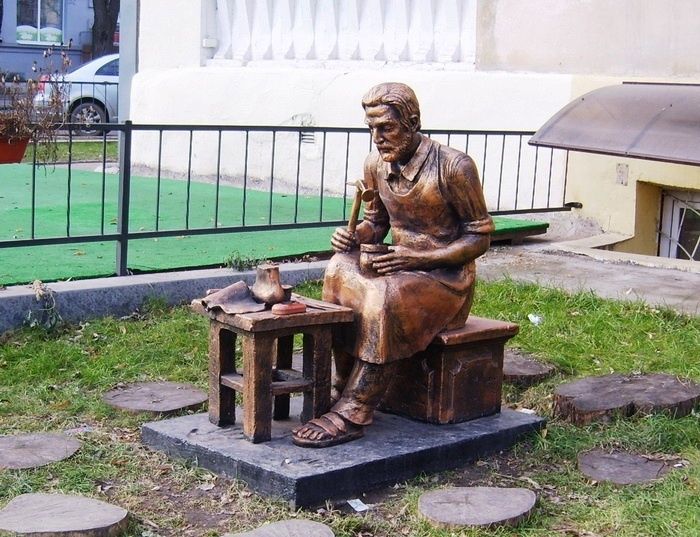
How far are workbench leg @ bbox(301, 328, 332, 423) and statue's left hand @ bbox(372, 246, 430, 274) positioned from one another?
1.12 ft

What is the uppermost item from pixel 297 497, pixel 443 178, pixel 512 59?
pixel 512 59

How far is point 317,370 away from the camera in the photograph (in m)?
4.70

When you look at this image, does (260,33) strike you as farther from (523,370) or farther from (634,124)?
(523,370)

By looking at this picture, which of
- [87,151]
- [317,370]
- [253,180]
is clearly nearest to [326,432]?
[317,370]

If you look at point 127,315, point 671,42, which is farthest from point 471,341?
point 671,42

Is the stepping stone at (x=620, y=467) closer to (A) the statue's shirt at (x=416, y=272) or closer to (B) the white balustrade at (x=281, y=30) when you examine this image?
(A) the statue's shirt at (x=416, y=272)

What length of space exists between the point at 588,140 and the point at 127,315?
313 centimetres

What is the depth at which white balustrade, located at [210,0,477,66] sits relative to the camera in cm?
1140

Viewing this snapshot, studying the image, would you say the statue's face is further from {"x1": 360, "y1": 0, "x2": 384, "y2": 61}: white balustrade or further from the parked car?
the parked car

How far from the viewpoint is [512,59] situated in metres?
10.6

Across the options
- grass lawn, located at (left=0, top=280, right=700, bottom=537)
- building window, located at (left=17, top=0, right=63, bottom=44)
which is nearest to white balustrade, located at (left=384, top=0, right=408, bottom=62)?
grass lawn, located at (left=0, top=280, right=700, bottom=537)

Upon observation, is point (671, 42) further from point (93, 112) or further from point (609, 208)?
point (93, 112)

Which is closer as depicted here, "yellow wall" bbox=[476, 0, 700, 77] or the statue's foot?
the statue's foot

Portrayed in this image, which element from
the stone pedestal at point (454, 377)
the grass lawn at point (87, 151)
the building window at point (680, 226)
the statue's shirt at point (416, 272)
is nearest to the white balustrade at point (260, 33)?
the grass lawn at point (87, 151)
